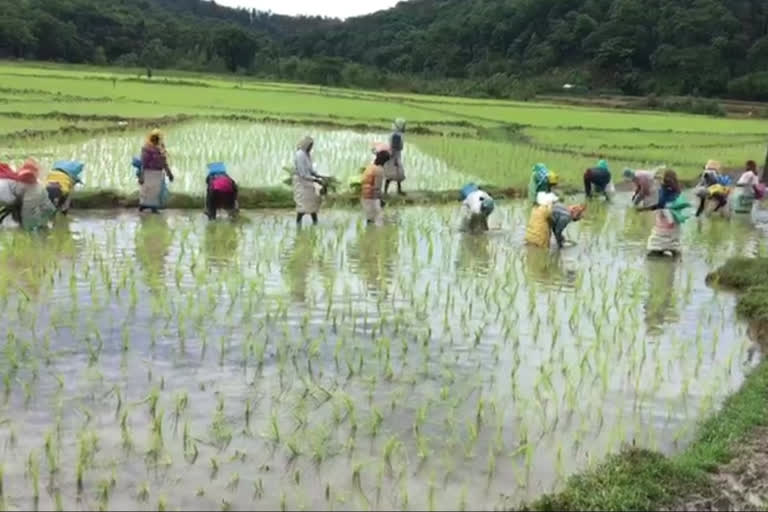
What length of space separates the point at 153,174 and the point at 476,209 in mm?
4027

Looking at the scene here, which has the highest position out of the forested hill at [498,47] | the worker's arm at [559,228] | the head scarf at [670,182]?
the forested hill at [498,47]

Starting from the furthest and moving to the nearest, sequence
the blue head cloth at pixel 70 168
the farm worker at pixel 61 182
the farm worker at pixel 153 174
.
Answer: the farm worker at pixel 153 174, the blue head cloth at pixel 70 168, the farm worker at pixel 61 182

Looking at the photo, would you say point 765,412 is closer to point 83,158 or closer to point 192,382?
point 192,382

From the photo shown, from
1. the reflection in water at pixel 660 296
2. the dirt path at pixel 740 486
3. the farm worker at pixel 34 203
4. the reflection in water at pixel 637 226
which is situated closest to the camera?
the dirt path at pixel 740 486

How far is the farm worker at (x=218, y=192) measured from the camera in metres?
10.9

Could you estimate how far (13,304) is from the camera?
22.6 feet

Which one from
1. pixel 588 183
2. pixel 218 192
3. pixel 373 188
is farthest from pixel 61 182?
pixel 588 183

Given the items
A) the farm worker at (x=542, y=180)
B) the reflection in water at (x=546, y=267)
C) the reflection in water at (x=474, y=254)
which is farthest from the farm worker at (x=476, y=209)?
the farm worker at (x=542, y=180)

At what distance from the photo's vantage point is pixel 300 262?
29.6ft

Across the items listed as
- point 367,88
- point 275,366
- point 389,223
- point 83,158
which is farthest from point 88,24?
point 275,366

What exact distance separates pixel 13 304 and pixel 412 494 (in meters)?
4.12

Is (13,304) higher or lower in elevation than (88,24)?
lower

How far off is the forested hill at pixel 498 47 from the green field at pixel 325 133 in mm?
18746

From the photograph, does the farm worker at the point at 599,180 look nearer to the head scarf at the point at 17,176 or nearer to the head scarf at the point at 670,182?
the head scarf at the point at 670,182
